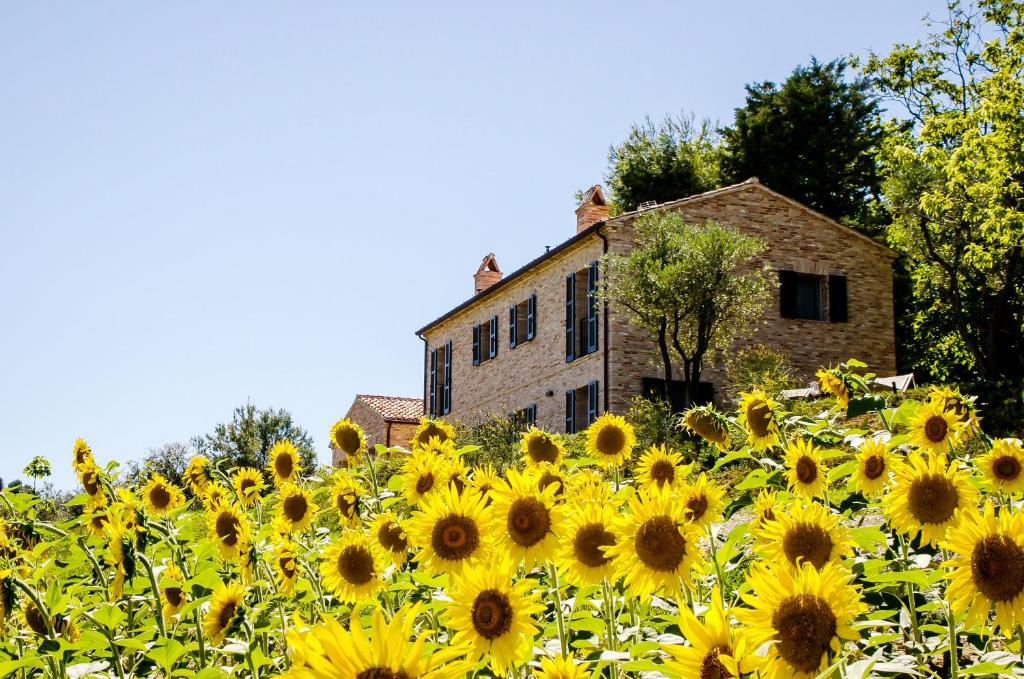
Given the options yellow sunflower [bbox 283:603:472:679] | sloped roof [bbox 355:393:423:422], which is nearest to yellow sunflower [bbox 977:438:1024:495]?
yellow sunflower [bbox 283:603:472:679]

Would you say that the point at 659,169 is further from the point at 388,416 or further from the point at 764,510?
the point at 764,510

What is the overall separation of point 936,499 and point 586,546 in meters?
0.84

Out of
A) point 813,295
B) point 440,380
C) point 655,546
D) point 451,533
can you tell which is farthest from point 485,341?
point 655,546

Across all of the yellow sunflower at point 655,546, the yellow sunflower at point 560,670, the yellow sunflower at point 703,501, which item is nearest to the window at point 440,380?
the yellow sunflower at point 703,501

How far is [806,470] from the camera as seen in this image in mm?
3453

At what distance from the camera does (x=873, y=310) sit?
24.9 meters

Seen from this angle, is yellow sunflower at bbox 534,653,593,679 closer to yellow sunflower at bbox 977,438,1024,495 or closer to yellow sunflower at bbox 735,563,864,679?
yellow sunflower at bbox 735,563,864,679

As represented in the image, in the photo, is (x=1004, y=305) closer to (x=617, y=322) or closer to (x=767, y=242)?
(x=767, y=242)

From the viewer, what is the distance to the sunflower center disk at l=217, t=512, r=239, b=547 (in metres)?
4.10

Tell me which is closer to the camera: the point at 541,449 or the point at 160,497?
the point at 541,449

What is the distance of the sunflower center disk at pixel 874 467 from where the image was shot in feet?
10.7

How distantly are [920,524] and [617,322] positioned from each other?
1952cm

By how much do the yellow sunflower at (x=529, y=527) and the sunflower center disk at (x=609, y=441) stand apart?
176 centimetres

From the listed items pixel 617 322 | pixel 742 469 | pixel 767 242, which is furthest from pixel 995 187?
pixel 742 469
